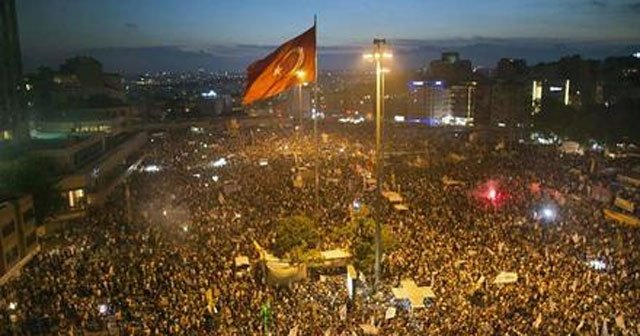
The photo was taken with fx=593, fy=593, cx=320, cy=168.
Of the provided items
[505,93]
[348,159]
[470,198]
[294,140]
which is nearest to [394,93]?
[505,93]

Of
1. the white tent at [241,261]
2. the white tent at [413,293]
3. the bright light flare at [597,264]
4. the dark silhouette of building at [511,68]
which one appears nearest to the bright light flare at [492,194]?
the bright light flare at [597,264]

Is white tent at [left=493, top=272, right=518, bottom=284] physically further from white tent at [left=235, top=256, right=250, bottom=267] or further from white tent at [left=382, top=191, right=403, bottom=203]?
white tent at [left=382, top=191, right=403, bottom=203]

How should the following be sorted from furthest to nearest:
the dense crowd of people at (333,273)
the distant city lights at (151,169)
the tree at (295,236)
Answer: the distant city lights at (151,169) → the tree at (295,236) → the dense crowd of people at (333,273)

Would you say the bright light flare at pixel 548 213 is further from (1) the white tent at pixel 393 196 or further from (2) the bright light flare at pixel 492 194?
(1) the white tent at pixel 393 196

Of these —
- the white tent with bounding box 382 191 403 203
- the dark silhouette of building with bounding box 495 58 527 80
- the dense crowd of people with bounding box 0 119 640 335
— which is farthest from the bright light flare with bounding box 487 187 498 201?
the dark silhouette of building with bounding box 495 58 527 80

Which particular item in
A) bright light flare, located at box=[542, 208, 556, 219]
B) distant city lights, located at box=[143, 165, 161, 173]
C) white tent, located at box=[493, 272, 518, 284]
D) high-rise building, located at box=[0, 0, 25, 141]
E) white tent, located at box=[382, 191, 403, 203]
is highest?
high-rise building, located at box=[0, 0, 25, 141]

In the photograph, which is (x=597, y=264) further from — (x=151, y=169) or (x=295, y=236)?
(x=151, y=169)
